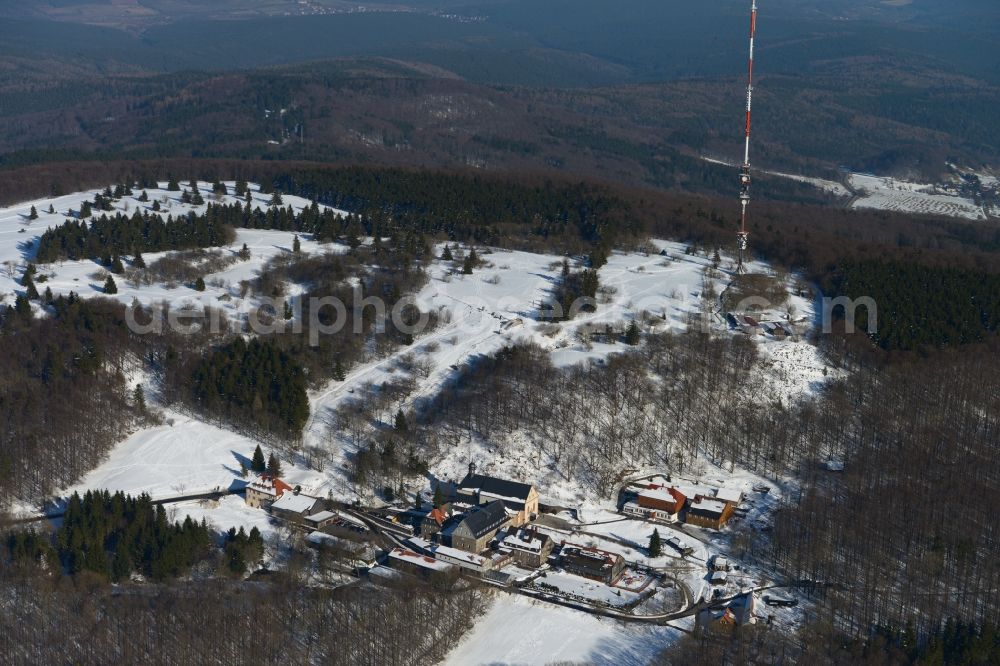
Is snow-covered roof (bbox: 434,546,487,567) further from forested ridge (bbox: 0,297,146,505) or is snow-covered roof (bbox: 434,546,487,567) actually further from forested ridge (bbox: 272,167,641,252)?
forested ridge (bbox: 272,167,641,252)

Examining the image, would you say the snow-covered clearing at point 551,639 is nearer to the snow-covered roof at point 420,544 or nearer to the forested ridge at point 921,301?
the snow-covered roof at point 420,544

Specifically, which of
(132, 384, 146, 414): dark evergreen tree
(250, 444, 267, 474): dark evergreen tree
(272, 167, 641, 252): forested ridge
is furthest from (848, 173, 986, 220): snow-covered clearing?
(250, 444, 267, 474): dark evergreen tree

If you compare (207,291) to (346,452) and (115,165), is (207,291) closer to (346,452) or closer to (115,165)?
(346,452)

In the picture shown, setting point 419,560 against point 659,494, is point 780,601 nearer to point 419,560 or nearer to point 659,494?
point 659,494

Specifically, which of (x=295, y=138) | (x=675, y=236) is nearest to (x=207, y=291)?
(x=675, y=236)

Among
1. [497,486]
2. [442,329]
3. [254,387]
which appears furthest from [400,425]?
[442,329]
